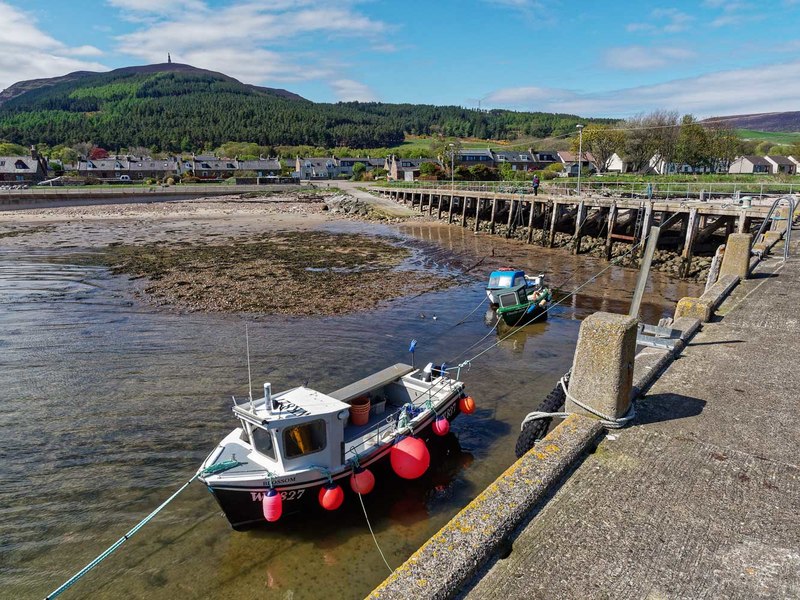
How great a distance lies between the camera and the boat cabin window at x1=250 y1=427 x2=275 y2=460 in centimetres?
807

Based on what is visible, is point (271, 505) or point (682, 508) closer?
point (682, 508)

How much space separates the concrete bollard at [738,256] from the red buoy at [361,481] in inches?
457

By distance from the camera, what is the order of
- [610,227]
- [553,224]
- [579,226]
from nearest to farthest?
[610,227]
[579,226]
[553,224]

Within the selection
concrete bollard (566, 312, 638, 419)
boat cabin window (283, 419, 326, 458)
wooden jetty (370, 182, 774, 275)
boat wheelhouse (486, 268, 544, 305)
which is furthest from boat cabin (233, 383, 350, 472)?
wooden jetty (370, 182, 774, 275)

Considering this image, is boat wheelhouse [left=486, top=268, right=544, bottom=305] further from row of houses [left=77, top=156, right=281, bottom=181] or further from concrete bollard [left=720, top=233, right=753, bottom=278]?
row of houses [left=77, top=156, right=281, bottom=181]

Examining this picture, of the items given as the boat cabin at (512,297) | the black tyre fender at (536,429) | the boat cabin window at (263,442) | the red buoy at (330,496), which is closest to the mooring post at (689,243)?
the boat cabin at (512,297)

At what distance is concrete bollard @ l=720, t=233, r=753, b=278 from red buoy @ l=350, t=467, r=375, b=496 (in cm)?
1161

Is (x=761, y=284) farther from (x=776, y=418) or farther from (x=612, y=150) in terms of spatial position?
(x=612, y=150)

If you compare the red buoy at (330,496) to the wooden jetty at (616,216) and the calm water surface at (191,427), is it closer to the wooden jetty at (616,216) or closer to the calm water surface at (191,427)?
the calm water surface at (191,427)

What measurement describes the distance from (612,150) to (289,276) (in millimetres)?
65567

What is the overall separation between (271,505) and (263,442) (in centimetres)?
99

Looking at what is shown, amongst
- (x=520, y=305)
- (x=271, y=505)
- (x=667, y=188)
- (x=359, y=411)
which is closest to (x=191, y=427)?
(x=359, y=411)

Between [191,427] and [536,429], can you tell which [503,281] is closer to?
[191,427]

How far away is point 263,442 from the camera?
26.7ft
